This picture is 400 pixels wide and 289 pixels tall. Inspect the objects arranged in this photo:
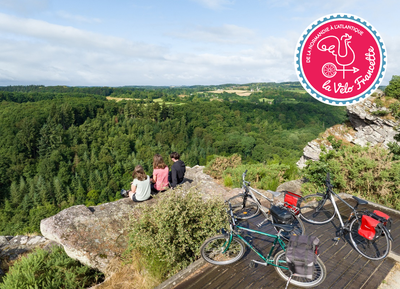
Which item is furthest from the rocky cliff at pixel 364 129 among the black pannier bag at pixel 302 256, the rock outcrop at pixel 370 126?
the black pannier bag at pixel 302 256

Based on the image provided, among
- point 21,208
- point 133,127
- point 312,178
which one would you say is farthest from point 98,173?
point 312,178

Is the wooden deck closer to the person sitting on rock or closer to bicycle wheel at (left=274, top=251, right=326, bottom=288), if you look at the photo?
bicycle wheel at (left=274, top=251, right=326, bottom=288)

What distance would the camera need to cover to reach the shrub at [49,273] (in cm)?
367

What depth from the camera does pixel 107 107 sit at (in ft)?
376

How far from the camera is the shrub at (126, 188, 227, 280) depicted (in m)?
3.64

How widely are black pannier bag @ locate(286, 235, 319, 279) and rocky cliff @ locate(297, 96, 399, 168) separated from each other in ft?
40.5

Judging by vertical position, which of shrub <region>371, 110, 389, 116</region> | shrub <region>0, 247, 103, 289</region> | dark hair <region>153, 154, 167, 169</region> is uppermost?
shrub <region>371, 110, 389, 116</region>

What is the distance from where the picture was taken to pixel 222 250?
3666 mm

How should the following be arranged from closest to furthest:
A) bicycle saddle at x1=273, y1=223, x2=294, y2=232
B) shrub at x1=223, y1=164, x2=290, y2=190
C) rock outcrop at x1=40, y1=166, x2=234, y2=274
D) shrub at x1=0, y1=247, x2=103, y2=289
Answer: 1. bicycle saddle at x1=273, y1=223, x2=294, y2=232
2. shrub at x1=0, y1=247, x2=103, y2=289
3. rock outcrop at x1=40, y1=166, x2=234, y2=274
4. shrub at x1=223, y1=164, x2=290, y2=190

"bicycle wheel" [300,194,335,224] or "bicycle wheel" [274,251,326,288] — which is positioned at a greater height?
"bicycle wheel" [274,251,326,288]

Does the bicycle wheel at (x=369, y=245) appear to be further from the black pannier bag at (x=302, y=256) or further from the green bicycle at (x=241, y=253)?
the black pannier bag at (x=302, y=256)

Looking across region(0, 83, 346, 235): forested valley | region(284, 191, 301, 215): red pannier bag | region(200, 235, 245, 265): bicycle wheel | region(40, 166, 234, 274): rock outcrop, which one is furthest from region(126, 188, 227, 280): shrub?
region(0, 83, 346, 235): forested valley

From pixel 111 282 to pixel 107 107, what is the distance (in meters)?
120

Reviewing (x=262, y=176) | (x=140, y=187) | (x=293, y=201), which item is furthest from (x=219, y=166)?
(x=293, y=201)
